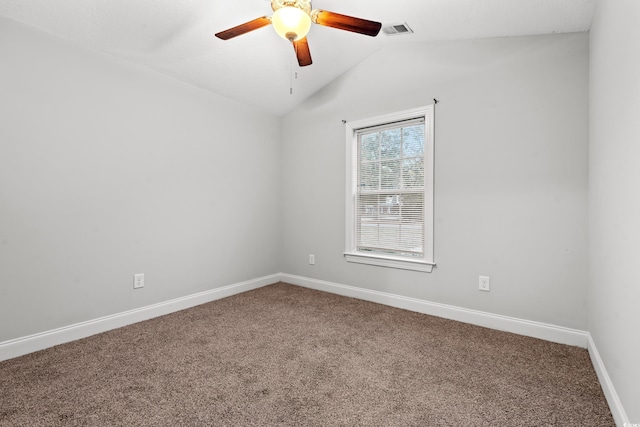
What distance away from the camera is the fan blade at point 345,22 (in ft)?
6.44

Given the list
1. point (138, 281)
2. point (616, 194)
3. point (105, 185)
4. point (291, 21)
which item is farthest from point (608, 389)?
point (105, 185)

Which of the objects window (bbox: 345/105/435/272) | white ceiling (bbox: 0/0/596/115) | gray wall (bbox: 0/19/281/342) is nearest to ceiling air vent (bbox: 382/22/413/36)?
white ceiling (bbox: 0/0/596/115)

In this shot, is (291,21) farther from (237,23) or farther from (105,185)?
(105,185)

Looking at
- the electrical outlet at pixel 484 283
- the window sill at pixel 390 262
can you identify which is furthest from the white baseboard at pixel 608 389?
the window sill at pixel 390 262

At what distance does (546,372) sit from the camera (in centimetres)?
201

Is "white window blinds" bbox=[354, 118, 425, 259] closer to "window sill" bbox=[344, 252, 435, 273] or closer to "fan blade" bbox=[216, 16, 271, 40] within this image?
"window sill" bbox=[344, 252, 435, 273]

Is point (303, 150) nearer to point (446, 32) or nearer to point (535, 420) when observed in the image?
point (446, 32)

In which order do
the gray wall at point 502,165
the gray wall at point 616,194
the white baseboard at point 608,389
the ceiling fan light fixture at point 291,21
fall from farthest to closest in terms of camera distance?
the gray wall at point 502,165 < the ceiling fan light fixture at point 291,21 < the white baseboard at point 608,389 < the gray wall at point 616,194

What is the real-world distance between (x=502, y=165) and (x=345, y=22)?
170cm

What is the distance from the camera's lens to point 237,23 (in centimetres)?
263

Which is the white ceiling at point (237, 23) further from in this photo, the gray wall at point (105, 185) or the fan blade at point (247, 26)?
the fan blade at point (247, 26)

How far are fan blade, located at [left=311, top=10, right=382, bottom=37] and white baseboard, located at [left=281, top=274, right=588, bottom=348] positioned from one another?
7.84 feet

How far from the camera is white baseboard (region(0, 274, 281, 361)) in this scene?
88.6 inches

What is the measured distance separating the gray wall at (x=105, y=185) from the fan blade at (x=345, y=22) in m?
1.85
